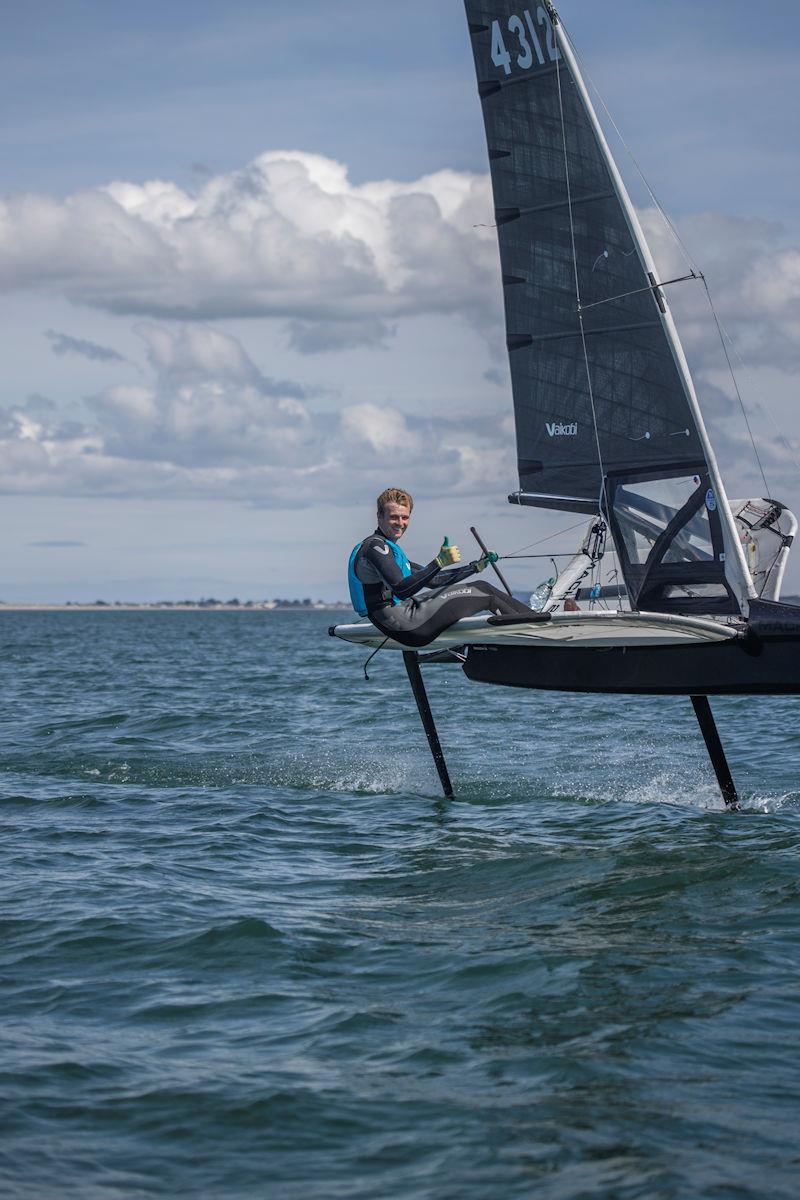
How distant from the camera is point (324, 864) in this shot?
9.45 metres

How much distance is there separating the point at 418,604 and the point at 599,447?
197 cm

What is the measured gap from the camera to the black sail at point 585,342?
10.3 m

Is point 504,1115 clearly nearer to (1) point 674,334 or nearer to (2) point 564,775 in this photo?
(1) point 674,334

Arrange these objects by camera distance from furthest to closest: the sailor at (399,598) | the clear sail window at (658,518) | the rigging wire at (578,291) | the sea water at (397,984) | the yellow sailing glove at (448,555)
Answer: the rigging wire at (578,291), the clear sail window at (658,518), the sailor at (399,598), the yellow sailing glove at (448,555), the sea water at (397,984)

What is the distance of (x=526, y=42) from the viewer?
35.9ft

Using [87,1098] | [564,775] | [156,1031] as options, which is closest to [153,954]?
[156,1031]

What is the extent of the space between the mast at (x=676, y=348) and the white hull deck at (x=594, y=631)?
505 mm

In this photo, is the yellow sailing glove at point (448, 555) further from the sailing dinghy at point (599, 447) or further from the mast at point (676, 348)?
the mast at point (676, 348)

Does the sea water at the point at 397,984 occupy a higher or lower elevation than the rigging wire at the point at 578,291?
lower

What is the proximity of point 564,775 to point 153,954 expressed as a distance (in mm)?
7307

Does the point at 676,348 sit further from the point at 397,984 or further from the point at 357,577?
the point at 397,984

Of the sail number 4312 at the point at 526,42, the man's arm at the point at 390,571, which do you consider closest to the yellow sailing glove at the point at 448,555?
the man's arm at the point at 390,571

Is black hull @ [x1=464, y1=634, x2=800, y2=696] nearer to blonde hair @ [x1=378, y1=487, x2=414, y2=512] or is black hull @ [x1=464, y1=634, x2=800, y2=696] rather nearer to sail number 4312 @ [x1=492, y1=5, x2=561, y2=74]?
blonde hair @ [x1=378, y1=487, x2=414, y2=512]

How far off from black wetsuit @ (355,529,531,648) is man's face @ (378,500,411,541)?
0.20 ft
